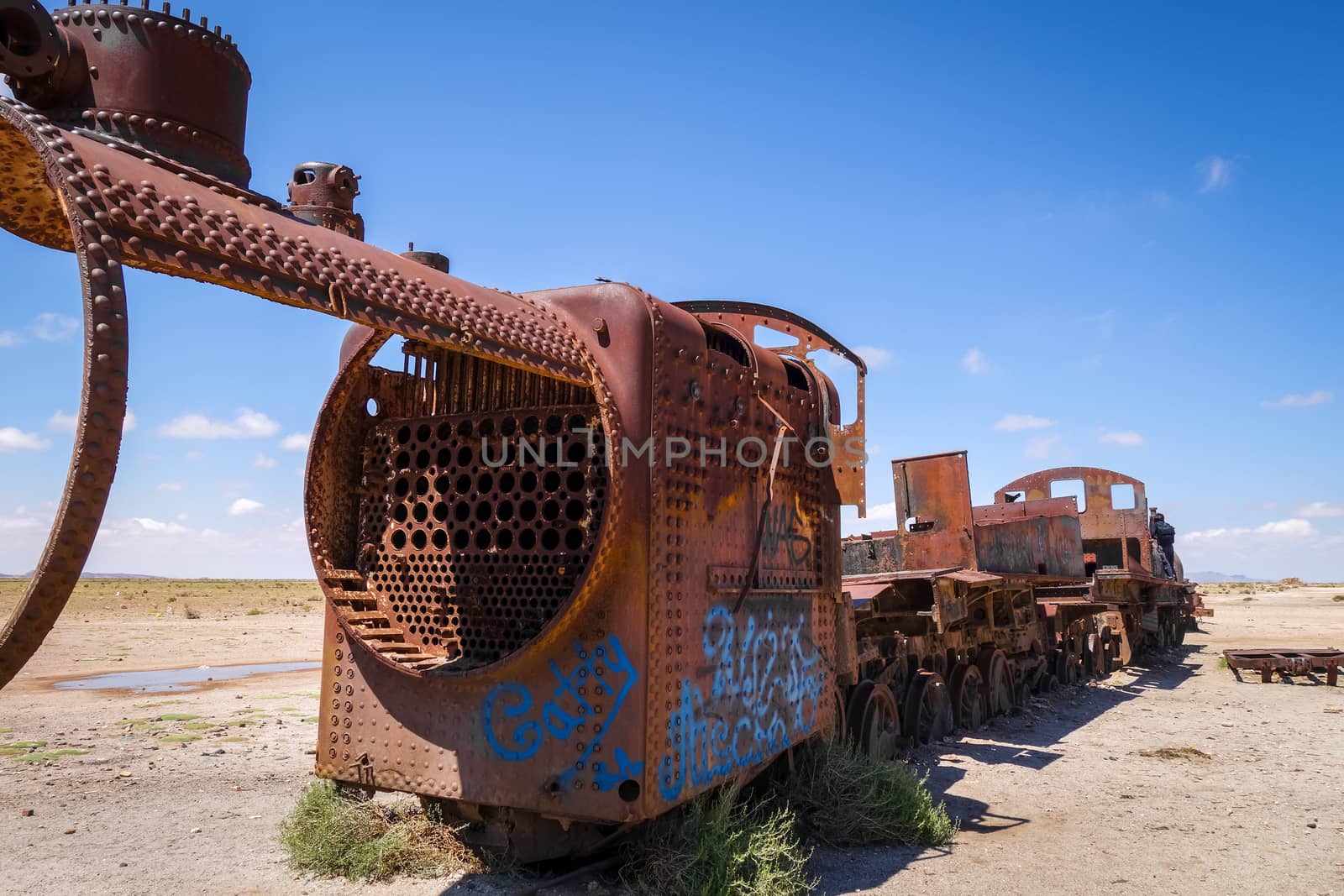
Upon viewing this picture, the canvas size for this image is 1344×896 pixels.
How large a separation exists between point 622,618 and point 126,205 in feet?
9.21

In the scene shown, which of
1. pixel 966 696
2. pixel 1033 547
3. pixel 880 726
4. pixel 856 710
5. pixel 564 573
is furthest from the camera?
pixel 1033 547

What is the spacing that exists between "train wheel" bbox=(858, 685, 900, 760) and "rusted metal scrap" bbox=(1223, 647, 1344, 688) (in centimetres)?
1077

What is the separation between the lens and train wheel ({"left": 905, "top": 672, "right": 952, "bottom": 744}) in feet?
31.7

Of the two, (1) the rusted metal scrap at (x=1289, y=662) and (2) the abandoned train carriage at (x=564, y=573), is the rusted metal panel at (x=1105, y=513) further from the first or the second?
(2) the abandoned train carriage at (x=564, y=573)

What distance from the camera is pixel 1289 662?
15875mm

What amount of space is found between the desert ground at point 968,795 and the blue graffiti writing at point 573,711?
2.43 feet

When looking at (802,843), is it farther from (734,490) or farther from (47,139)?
(47,139)

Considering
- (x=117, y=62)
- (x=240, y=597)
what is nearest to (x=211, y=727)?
(x=117, y=62)

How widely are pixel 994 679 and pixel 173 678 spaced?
13008mm

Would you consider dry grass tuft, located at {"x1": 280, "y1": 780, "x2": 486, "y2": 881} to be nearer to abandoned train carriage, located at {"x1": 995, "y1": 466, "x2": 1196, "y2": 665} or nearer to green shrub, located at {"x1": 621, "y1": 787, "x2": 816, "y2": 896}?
green shrub, located at {"x1": 621, "y1": 787, "x2": 816, "y2": 896}

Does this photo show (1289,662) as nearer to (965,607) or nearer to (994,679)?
(994,679)

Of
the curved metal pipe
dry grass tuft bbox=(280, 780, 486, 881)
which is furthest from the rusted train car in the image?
the curved metal pipe

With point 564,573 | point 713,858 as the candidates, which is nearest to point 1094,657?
point 713,858

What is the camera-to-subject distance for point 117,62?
3.46 m
